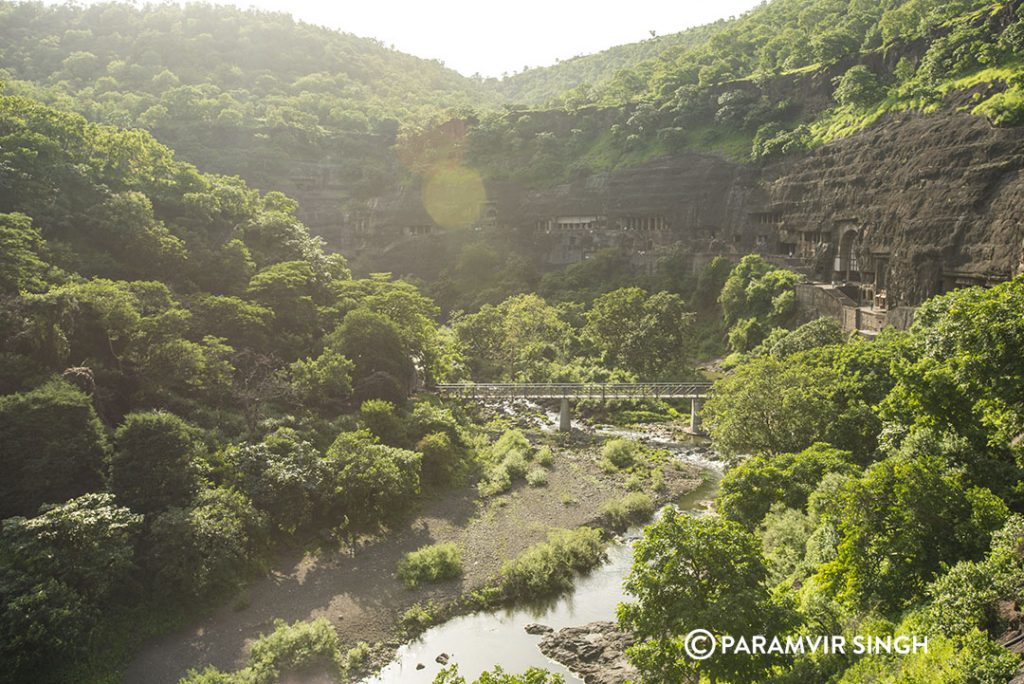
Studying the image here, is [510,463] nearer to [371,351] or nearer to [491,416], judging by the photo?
[491,416]

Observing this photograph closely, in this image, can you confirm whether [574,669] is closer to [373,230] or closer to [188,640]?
[188,640]

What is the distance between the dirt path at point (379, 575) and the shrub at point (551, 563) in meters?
1.24

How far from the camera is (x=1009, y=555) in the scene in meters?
14.1

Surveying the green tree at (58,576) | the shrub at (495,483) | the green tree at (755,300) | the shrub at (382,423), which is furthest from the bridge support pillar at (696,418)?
the green tree at (58,576)

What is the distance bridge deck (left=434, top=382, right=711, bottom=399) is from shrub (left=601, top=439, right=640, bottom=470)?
17.5 feet

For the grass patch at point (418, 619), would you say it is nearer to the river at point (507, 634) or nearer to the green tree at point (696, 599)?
the river at point (507, 634)

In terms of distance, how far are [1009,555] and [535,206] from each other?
74.1 meters

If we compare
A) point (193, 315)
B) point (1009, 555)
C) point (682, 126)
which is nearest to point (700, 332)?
point (682, 126)

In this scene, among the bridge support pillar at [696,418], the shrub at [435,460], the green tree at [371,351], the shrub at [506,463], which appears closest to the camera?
the shrub at [506,463]

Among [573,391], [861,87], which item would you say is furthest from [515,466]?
[861,87]

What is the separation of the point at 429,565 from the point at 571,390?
21.5m

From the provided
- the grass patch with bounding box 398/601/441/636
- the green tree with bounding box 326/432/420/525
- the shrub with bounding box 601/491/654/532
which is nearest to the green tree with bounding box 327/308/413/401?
the green tree with bounding box 326/432/420/525

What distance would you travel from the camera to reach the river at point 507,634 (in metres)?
22.7

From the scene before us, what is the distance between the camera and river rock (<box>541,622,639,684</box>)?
858 inches
